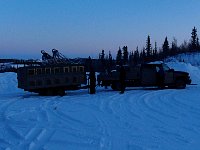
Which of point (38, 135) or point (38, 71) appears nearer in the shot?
point (38, 135)

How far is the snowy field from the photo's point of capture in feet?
28.3

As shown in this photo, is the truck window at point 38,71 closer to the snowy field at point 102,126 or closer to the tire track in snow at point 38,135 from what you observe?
the snowy field at point 102,126

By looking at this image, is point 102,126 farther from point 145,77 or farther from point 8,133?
point 145,77

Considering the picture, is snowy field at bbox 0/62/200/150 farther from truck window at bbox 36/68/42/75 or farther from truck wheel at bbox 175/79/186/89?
truck wheel at bbox 175/79/186/89

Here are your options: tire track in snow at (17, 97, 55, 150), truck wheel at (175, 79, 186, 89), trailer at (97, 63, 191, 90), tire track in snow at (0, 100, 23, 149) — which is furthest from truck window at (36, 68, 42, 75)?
truck wheel at (175, 79, 186, 89)

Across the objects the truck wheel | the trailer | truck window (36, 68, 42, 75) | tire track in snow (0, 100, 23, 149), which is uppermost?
truck window (36, 68, 42, 75)

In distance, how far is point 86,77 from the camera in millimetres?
23062

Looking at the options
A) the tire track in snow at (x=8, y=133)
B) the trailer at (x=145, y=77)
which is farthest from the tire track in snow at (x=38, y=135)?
the trailer at (x=145, y=77)

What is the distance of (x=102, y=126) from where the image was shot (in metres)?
10.9

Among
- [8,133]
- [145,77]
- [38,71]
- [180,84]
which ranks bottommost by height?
[8,133]

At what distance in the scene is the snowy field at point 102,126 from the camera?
8625 mm

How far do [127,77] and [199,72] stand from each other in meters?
16.3

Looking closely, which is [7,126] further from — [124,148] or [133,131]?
[124,148]

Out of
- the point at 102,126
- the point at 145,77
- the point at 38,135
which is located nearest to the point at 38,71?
the point at 145,77
